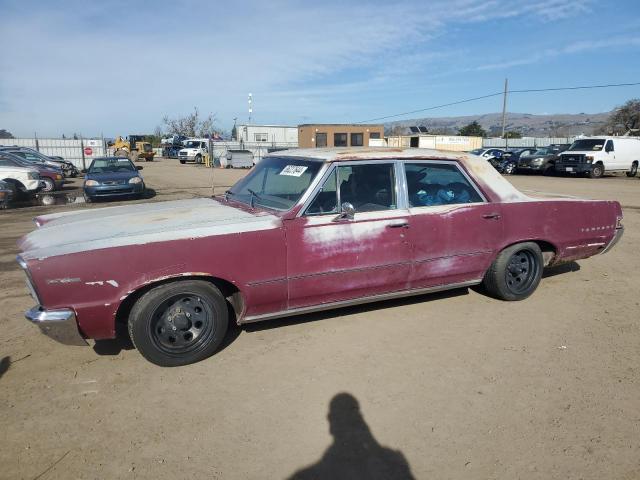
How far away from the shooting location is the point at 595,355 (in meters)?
3.62

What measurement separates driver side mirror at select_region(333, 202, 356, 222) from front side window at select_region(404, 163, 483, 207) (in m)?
0.68

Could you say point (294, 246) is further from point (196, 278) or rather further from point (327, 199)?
point (196, 278)

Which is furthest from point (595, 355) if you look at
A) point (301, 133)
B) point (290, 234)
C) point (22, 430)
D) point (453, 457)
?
point (301, 133)


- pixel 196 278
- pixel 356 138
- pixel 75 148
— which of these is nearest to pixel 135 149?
pixel 75 148

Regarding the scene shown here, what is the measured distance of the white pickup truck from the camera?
1314 cm

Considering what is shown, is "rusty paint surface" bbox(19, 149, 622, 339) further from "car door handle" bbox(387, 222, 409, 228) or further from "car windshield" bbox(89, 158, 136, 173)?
"car windshield" bbox(89, 158, 136, 173)

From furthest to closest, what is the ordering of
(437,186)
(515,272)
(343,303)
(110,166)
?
(110,166) → (515,272) → (437,186) → (343,303)

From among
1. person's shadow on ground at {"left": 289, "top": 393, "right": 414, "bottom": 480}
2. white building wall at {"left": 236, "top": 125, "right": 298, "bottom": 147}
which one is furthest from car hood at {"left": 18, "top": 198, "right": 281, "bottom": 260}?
white building wall at {"left": 236, "top": 125, "right": 298, "bottom": 147}

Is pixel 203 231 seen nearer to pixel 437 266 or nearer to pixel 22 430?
pixel 22 430

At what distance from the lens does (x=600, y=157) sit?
2233 cm

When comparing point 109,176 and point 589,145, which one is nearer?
A: point 109,176

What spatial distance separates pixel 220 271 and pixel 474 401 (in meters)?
2.00

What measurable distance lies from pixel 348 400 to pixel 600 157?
24.3 m

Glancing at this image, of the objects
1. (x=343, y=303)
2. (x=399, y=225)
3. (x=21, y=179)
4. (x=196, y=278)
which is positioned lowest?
(x=343, y=303)
